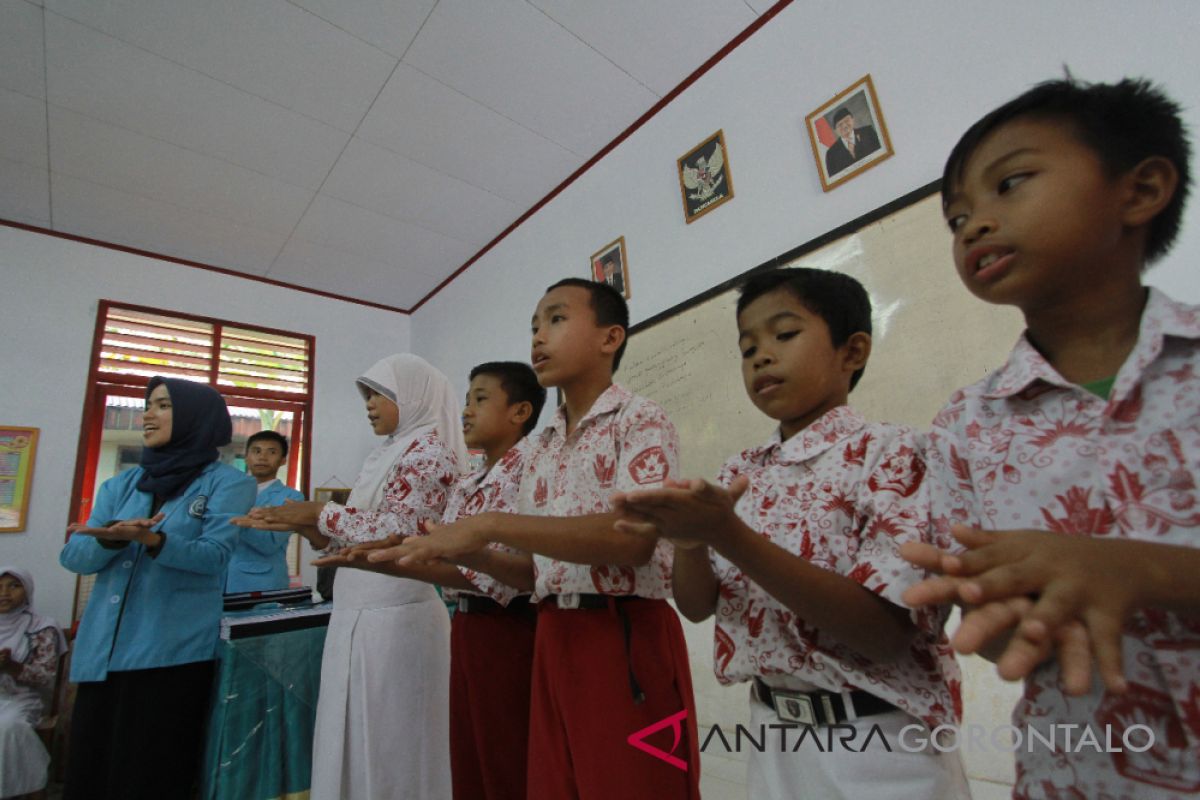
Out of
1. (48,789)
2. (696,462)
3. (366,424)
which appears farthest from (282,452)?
(696,462)

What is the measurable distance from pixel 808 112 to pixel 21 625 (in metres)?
4.23

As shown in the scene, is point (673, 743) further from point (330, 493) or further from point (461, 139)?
point (330, 493)

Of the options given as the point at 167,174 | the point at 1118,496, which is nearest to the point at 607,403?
the point at 1118,496

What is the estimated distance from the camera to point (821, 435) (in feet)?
2.80

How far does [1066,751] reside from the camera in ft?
1.87

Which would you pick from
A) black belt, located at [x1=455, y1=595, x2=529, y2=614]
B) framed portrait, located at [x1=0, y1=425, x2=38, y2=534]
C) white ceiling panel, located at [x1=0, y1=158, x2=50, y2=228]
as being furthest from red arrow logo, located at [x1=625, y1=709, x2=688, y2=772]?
white ceiling panel, located at [x1=0, y1=158, x2=50, y2=228]

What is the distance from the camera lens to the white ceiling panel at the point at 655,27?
2.26 metres

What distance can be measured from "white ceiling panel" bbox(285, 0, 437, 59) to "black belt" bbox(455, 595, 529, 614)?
7.41ft

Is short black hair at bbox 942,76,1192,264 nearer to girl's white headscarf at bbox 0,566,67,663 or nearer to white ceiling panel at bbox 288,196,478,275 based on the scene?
white ceiling panel at bbox 288,196,478,275

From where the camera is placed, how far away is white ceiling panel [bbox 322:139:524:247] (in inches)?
125

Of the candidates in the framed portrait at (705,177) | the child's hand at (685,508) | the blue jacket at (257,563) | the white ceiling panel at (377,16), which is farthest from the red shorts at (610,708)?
the white ceiling panel at (377,16)

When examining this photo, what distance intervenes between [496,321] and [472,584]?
103 inches

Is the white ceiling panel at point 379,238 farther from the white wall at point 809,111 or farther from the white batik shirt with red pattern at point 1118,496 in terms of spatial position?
the white batik shirt with red pattern at point 1118,496

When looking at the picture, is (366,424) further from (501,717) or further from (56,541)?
(501,717)
